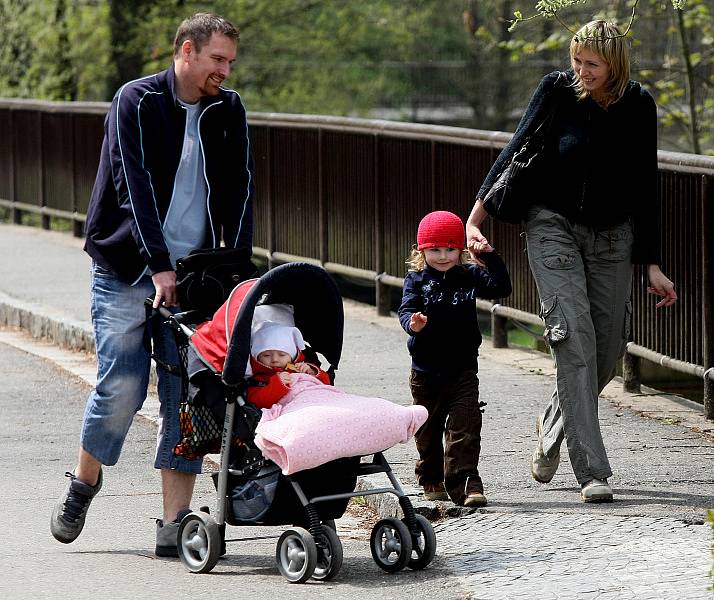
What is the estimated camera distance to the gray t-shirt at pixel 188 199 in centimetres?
618

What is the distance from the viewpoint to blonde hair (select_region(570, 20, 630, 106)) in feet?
21.2

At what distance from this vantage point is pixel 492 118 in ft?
135

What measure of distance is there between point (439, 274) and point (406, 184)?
206 inches

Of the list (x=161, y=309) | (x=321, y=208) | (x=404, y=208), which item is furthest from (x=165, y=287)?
(x=321, y=208)

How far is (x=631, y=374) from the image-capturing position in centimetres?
931

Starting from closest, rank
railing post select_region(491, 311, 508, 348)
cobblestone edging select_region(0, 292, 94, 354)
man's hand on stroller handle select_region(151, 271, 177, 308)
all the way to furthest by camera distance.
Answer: man's hand on stroller handle select_region(151, 271, 177, 308) < railing post select_region(491, 311, 508, 348) < cobblestone edging select_region(0, 292, 94, 354)

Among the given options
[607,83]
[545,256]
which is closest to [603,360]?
[545,256]

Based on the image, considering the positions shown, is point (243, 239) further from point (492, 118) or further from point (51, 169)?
point (492, 118)

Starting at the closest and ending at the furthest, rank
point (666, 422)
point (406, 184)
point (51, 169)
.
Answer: point (666, 422) → point (406, 184) → point (51, 169)

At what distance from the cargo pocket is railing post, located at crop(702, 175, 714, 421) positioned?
1889mm

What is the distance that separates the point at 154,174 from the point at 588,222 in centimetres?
172

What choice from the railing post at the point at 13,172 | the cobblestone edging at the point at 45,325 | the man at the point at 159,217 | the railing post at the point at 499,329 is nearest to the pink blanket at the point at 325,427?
the man at the point at 159,217

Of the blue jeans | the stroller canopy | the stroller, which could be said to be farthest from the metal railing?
the blue jeans

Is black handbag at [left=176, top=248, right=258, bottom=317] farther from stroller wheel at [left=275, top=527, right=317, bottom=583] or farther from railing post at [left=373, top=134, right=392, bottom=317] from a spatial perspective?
railing post at [left=373, top=134, right=392, bottom=317]
